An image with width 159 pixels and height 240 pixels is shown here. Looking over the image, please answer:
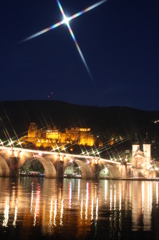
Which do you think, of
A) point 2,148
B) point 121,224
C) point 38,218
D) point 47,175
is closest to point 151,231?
point 121,224

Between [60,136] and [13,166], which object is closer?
[13,166]

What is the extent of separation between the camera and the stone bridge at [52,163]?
210ft

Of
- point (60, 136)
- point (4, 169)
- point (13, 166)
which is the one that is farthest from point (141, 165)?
point (60, 136)

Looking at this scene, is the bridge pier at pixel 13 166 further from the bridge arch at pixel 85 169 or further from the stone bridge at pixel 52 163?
the bridge arch at pixel 85 169

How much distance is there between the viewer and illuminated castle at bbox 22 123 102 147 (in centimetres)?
15875

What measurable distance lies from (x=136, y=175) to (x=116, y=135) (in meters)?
84.0

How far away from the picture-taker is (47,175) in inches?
3120

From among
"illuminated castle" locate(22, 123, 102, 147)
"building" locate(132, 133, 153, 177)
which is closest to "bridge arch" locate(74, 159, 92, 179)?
"building" locate(132, 133, 153, 177)

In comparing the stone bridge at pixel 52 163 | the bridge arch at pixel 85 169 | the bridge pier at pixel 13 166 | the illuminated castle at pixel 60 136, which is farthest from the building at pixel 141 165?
the illuminated castle at pixel 60 136

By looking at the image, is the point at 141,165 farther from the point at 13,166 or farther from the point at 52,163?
the point at 13,166

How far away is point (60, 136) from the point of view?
16438 cm

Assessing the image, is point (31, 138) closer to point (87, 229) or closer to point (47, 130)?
point (47, 130)

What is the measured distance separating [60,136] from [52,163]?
288 feet

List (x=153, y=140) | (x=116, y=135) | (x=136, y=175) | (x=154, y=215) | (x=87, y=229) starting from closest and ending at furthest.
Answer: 1. (x=87, y=229)
2. (x=154, y=215)
3. (x=136, y=175)
4. (x=153, y=140)
5. (x=116, y=135)
